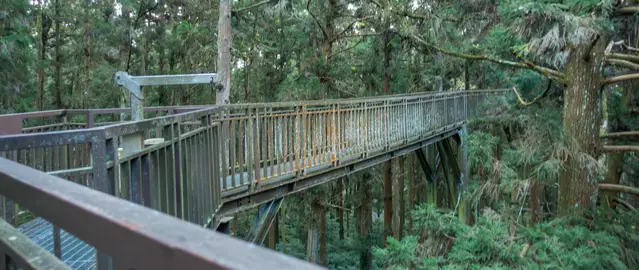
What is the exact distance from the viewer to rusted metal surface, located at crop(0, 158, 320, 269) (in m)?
0.65

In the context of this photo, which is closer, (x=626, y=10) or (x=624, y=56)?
(x=626, y=10)

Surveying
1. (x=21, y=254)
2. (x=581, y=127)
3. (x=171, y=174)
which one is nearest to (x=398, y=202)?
(x=581, y=127)

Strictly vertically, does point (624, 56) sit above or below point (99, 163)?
above

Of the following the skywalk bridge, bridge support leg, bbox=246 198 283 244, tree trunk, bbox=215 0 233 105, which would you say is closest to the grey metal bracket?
the skywalk bridge

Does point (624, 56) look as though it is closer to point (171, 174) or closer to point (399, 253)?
point (399, 253)

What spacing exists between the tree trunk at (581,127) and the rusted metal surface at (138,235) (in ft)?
25.3

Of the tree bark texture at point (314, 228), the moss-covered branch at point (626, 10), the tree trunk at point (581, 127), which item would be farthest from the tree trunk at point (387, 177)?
the moss-covered branch at point (626, 10)

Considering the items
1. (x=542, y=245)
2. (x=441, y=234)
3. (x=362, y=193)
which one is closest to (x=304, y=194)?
(x=362, y=193)

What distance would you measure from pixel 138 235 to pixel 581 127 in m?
8.31

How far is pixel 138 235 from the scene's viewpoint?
753 mm

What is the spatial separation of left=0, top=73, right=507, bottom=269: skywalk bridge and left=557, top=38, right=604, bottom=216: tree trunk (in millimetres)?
3477

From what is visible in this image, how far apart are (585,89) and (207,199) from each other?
6.50 metres

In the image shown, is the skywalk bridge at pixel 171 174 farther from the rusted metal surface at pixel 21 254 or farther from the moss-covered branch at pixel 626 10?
the moss-covered branch at pixel 626 10

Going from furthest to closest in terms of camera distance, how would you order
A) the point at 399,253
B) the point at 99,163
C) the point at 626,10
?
the point at 626,10 → the point at 399,253 → the point at 99,163
